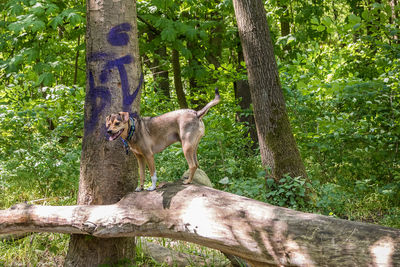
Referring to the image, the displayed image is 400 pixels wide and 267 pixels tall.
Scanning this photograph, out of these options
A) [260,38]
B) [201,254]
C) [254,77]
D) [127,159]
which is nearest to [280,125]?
[254,77]

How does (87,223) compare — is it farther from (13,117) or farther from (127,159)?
(13,117)

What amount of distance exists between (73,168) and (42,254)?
91.8 inches

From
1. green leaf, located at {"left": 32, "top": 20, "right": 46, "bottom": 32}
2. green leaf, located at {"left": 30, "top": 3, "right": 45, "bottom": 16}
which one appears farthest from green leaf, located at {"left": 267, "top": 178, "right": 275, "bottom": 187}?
green leaf, located at {"left": 30, "top": 3, "right": 45, "bottom": 16}

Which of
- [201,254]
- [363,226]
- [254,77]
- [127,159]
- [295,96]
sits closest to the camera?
[363,226]

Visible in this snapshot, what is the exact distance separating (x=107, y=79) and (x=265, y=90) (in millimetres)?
3079

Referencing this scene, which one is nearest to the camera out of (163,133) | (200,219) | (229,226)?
(229,226)

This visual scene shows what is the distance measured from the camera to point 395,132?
6090mm

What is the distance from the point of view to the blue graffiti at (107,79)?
14.0ft

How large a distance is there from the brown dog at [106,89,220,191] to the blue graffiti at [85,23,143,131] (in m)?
0.47

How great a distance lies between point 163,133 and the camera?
13.2 ft

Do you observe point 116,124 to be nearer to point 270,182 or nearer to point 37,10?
point 270,182

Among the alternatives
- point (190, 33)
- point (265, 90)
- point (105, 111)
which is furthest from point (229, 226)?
point (190, 33)

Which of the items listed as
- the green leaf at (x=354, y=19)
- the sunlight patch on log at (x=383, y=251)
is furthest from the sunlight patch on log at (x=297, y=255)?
the green leaf at (x=354, y=19)

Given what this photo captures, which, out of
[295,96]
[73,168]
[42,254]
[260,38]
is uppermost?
[260,38]
